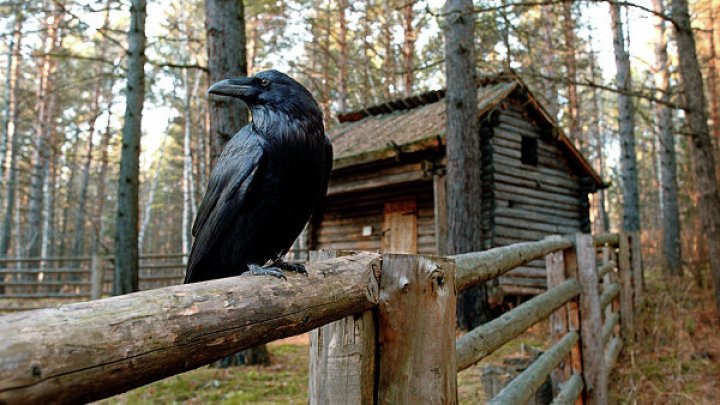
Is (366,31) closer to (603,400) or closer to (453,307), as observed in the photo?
(603,400)

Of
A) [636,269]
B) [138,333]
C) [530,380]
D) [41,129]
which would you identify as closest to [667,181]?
[636,269]

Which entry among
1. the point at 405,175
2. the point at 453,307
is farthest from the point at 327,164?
the point at 405,175

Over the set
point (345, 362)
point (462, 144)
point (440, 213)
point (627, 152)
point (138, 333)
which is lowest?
point (345, 362)

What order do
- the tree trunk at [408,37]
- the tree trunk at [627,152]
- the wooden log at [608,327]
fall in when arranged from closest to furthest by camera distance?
the wooden log at [608,327] → the tree trunk at [627,152] → the tree trunk at [408,37]

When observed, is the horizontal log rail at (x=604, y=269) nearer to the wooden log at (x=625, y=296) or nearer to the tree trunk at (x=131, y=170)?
the wooden log at (x=625, y=296)

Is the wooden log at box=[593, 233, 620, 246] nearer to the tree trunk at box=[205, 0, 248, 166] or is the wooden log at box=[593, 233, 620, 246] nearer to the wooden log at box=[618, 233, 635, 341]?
the wooden log at box=[618, 233, 635, 341]

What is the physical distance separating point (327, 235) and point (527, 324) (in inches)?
416

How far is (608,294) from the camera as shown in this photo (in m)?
6.10

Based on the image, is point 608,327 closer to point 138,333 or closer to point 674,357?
point 674,357

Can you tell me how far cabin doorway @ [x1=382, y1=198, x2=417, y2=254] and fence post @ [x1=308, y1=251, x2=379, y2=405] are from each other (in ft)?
31.5

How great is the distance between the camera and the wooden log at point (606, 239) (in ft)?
20.4

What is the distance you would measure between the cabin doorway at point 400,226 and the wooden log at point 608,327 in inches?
195

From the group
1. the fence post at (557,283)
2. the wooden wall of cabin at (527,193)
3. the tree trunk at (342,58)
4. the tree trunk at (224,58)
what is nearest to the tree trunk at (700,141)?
the wooden wall of cabin at (527,193)

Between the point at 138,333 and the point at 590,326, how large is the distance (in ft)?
13.9
